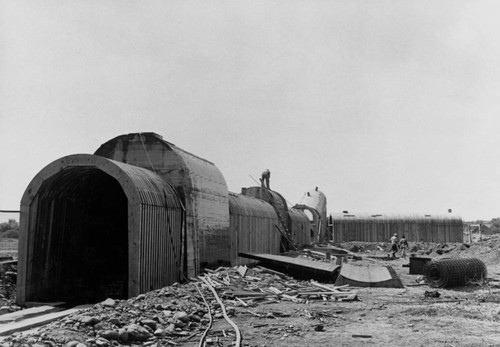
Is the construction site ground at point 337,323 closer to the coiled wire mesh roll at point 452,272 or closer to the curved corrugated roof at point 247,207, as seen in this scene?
the coiled wire mesh roll at point 452,272

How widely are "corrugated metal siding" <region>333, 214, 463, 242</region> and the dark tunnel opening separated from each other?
117ft

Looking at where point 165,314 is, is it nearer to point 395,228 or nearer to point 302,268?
point 302,268

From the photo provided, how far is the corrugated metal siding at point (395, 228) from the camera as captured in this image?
49438 millimetres

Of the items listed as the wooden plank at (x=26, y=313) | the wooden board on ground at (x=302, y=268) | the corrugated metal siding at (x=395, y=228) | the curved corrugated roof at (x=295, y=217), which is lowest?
the wooden plank at (x=26, y=313)

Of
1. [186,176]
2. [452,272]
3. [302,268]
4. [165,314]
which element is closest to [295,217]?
[302,268]

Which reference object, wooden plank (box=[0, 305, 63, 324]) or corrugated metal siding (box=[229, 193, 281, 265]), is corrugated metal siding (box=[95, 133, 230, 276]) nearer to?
corrugated metal siding (box=[229, 193, 281, 265])

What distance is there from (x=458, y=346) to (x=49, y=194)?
10.1m

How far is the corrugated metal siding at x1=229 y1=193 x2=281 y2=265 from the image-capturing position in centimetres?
2109

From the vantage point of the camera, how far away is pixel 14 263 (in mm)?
17453

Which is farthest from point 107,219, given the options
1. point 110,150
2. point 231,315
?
point 231,315

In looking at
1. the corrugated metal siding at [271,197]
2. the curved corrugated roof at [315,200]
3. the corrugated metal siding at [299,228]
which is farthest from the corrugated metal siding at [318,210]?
the corrugated metal siding at [271,197]

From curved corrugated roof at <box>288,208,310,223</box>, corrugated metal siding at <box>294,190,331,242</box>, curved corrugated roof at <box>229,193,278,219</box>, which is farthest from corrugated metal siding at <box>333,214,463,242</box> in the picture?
curved corrugated roof at <box>229,193,278,219</box>

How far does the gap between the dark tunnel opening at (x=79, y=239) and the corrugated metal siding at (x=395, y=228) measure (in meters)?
35.6

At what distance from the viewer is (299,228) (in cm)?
3600
